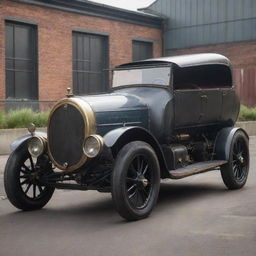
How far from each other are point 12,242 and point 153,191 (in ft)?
6.68

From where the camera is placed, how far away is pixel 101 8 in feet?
87.4

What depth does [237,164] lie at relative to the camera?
9.23 m

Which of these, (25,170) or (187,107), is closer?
(25,170)

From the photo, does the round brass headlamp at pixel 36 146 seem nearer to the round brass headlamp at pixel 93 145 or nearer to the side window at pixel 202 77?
the round brass headlamp at pixel 93 145

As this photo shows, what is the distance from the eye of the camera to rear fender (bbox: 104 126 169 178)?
680cm

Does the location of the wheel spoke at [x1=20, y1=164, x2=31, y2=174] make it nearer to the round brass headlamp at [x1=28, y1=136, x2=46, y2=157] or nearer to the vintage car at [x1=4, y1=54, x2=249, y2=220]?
the vintage car at [x1=4, y1=54, x2=249, y2=220]

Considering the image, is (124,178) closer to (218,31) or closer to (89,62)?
(89,62)

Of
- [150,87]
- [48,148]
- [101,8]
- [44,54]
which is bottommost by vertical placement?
[48,148]

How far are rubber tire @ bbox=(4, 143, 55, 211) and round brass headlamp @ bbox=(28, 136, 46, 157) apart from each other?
204mm

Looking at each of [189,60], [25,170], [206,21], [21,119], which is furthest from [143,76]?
[206,21]

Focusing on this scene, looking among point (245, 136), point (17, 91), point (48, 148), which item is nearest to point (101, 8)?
point (17, 91)

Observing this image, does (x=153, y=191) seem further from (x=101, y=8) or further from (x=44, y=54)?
(x=101, y=8)

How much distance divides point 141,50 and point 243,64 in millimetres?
5454

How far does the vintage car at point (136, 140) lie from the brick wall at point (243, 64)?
19.5 meters
